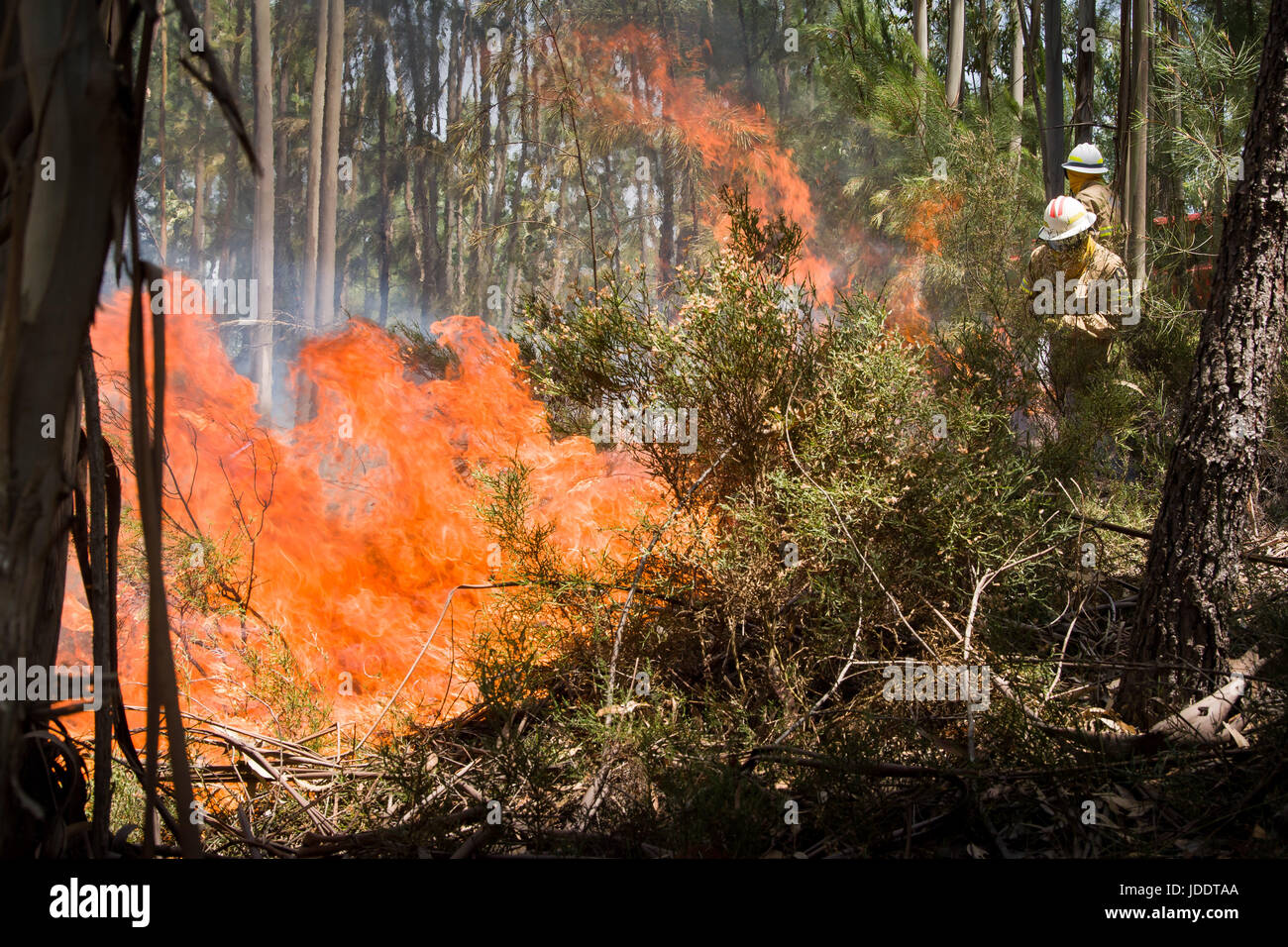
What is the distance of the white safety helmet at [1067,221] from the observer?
4848mm

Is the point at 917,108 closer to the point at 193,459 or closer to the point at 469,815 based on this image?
the point at 193,459

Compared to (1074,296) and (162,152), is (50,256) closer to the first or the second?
(1074,296)

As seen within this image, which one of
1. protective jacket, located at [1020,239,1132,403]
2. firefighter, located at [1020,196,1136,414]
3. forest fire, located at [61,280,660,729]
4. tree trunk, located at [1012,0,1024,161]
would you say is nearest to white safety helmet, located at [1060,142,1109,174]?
firefighter, located at [1020,196,1136,414]

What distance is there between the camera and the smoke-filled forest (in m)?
1.03

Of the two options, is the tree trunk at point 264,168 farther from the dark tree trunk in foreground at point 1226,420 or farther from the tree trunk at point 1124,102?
the dark tree trunk in foreground at point 1226,420

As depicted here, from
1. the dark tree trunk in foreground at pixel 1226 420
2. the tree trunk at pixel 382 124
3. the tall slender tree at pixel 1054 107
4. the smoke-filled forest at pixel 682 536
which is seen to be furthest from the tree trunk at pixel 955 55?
the dark tree trunk in foreground at pixel 1226 420

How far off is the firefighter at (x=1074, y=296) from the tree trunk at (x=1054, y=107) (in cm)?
218

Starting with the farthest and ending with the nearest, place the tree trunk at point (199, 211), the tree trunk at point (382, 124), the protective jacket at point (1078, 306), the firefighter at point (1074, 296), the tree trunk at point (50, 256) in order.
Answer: the tree trunk at point (382, 124) < the tree trunk at point (199, 211) < the protective jacket at point (1078, 306) < the firefighter at point (1074, 296) < the tree trunk at point (50, 256)

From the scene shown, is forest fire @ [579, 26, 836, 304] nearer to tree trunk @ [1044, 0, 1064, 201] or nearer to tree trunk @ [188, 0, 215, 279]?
tree trunk @ [1044, 0, 1064, 201]

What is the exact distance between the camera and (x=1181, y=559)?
262cm

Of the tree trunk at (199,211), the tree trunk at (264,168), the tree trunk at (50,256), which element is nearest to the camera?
the tree trunk at (50,256)

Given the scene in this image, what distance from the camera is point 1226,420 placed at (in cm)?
255
